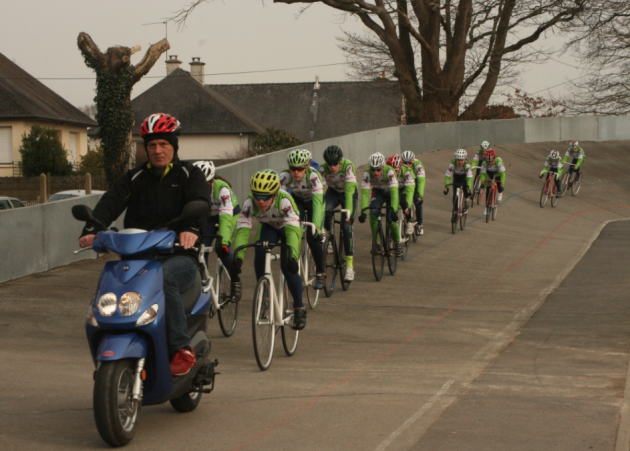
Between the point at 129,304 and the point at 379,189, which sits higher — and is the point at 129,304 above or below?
below

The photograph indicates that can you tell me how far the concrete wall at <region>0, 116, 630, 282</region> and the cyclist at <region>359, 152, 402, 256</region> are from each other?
4.90 metres

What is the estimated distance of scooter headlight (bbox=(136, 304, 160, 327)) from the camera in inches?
186

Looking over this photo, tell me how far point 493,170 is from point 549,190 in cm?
569

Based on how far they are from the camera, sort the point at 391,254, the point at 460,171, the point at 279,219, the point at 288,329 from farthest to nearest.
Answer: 1. the point at 460,171
2. the point at 391,254
3. the point at 288,329
4. the point at 279,219

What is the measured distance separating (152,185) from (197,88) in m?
60.3

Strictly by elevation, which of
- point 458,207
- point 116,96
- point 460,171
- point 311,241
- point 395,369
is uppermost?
point 116,96

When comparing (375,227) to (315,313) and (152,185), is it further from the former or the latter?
(152,185)

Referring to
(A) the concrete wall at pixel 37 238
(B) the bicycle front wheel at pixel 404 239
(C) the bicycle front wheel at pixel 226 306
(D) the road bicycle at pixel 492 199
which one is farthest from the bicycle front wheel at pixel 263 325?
(D) the road bicycle at pixel 492 199

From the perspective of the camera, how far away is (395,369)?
7613 millimetres

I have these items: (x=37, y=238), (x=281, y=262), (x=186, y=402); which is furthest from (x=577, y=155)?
(x=186, y=402)

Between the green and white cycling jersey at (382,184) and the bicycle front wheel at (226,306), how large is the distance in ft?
14.1

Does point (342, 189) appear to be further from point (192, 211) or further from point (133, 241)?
point (133, 241)

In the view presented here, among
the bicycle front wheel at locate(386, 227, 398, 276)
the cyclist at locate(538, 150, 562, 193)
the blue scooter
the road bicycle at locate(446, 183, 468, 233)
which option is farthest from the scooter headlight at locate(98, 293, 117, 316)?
the cyclist at locate(538, 150, 562, 193)

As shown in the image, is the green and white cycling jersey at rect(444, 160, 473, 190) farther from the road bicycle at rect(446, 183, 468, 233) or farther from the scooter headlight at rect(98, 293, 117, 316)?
the scooter headlight at rect(98, 293, 117, 316)
